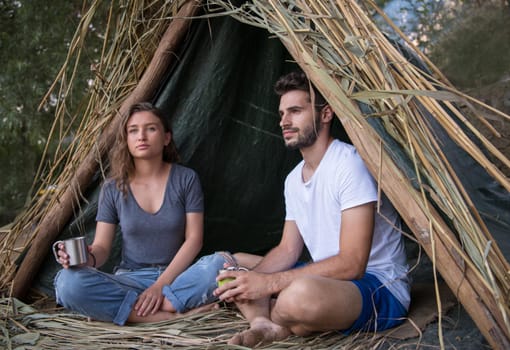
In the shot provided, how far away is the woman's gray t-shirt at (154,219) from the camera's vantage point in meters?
2.93

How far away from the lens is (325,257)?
97.1 inches

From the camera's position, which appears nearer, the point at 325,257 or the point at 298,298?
the point at 298,298

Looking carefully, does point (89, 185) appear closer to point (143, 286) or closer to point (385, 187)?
point (143, 286)

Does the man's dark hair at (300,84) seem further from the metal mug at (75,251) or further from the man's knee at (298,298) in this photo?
the metal mug at (75,251)

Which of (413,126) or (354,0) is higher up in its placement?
(354,0)

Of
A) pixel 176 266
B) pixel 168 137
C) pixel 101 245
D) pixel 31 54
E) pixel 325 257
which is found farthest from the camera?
pixel 31 54

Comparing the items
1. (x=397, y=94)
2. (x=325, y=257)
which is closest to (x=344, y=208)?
(x=325, y=257)

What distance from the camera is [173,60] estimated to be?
3133mm

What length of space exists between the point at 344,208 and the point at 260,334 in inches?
22.6

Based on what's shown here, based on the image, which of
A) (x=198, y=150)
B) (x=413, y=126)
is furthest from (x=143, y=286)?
(x=413, y=126)

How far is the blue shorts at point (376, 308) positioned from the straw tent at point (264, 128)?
0.34m

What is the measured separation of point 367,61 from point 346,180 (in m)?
0.46

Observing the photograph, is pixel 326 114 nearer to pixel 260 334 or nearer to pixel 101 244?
pixel 260 334

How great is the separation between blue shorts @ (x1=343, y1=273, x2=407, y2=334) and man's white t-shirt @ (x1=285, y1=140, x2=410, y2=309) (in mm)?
37
